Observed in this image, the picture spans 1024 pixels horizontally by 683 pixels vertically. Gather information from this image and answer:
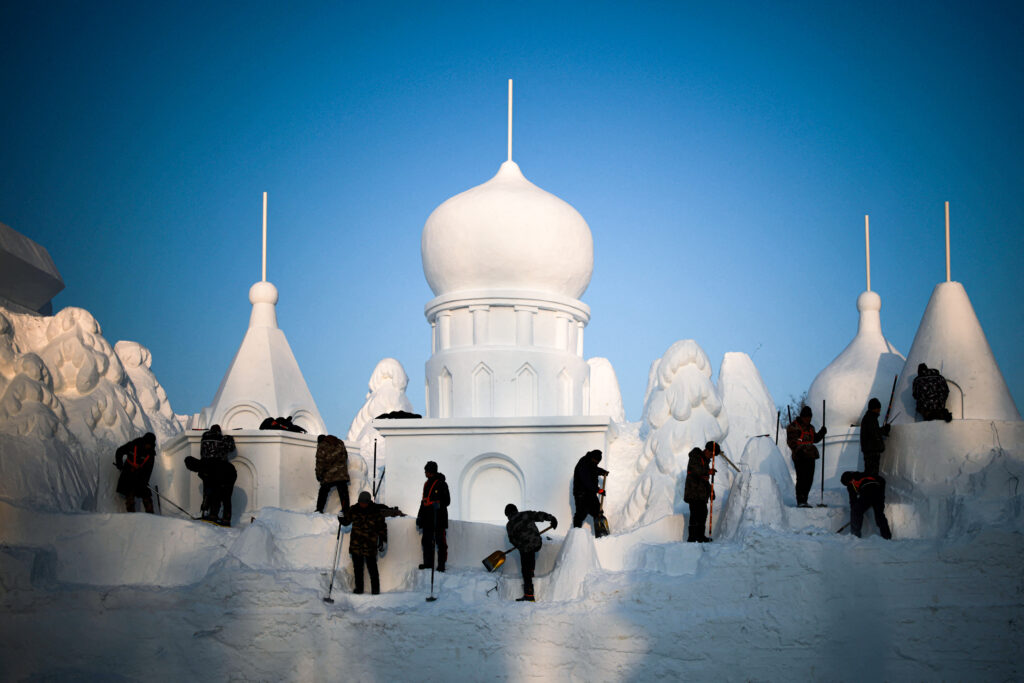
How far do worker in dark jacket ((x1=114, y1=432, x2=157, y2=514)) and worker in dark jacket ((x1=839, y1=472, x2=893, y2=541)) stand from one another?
35.6 ft

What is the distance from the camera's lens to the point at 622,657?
41.4ft

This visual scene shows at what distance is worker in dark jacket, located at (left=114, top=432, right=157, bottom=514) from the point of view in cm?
1592

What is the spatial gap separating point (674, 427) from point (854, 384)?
5.19 metres

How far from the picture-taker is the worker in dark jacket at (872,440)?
1461 cm

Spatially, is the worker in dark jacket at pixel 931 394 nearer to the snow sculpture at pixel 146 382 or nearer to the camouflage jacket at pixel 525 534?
the camouflage jacket at pixel 525 534

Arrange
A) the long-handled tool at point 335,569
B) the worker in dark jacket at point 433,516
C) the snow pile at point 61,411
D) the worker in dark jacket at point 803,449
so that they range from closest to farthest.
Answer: the long-handled tool at point 335,569
the worker in dark jacket at point 433,516
the worker in dark jacket at point 803,449
the snow pile at point 61,411

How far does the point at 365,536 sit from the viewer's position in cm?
1366

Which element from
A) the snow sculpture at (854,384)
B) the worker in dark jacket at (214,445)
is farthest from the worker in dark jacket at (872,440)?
the worker in dark jacket at (214,445)

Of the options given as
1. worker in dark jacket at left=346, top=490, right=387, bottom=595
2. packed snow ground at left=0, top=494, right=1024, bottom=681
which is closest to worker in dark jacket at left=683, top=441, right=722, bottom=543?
packed snow ground at left=0, top=494, right=1024, bottom=681

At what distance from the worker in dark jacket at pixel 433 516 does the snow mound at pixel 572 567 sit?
1.66m

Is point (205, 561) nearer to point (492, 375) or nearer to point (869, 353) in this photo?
point (492, 375)

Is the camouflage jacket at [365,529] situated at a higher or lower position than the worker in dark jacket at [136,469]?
lower

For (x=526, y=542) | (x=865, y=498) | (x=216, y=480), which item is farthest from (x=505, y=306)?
(x=865, y=498)

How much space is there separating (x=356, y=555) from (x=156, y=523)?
318 cm
